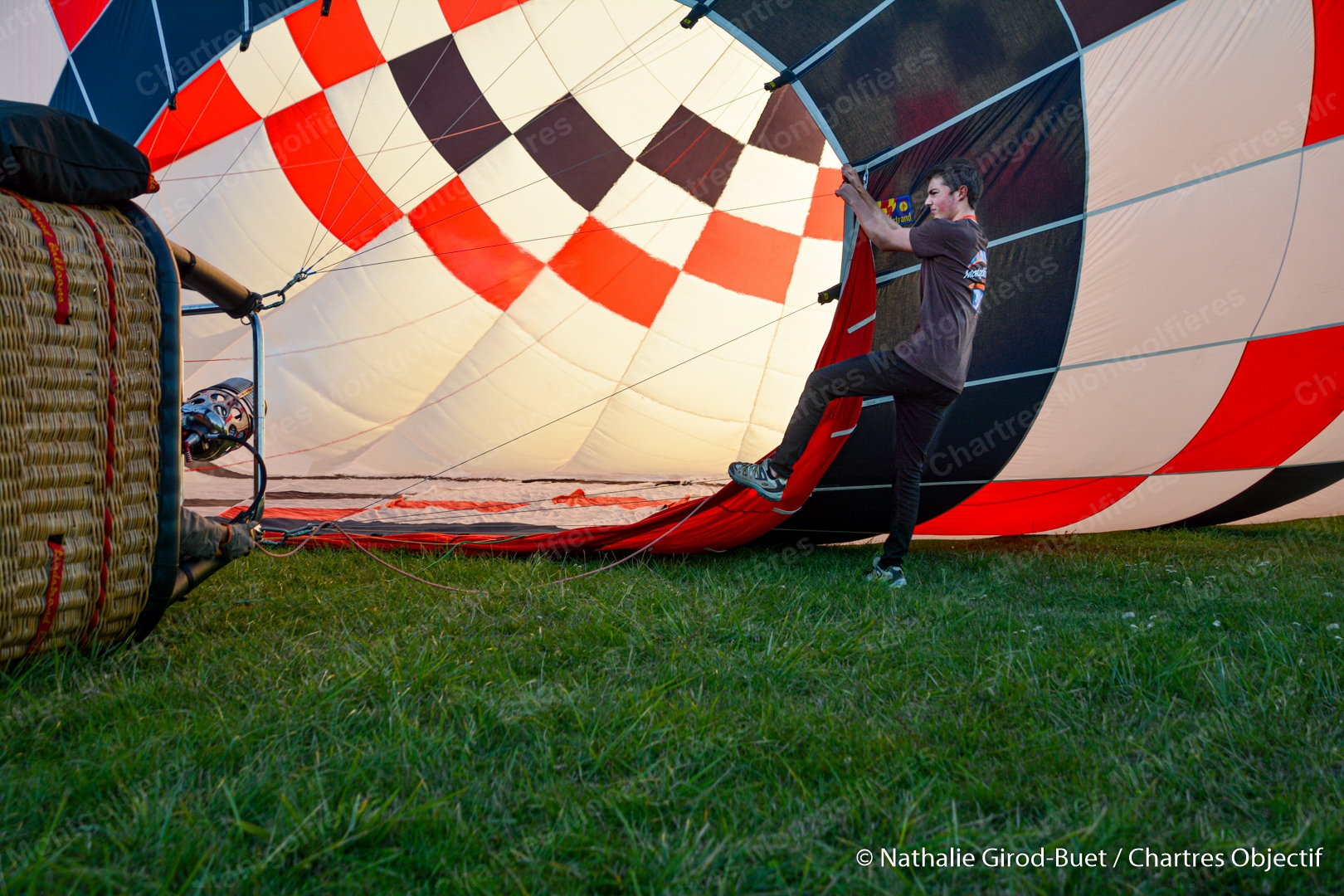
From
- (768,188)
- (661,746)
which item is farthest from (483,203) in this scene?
(661,746)

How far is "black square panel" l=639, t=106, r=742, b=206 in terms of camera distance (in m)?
4.77

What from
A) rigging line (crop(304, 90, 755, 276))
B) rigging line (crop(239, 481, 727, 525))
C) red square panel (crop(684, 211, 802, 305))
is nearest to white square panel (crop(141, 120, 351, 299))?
rigging line (crop(304, 90, 755, 276))

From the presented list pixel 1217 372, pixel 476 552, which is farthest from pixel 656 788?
pixel 1217 372

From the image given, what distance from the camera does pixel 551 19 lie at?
4.34 m

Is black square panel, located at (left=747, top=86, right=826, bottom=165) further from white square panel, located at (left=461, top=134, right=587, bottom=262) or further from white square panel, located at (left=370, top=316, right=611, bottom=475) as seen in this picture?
white square panel, located at (left=370, top=316, right=611, bottom=475)

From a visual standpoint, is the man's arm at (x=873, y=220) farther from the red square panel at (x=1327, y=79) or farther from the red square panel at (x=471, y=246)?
the red square panel at (x=471, y=246)

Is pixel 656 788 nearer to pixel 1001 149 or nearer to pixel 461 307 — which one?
pixel 1001 149

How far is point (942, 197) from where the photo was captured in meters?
2.48

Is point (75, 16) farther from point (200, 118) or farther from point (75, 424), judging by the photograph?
point (75, 424)

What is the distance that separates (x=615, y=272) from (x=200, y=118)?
218cm

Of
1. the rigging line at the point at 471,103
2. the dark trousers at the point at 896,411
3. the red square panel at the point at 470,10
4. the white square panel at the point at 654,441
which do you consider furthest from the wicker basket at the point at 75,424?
the white square panel at the point at 654,441

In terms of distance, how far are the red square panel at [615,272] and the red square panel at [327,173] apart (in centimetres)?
98

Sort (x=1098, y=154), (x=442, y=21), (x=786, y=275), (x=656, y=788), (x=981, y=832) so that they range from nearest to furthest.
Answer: (x=981, y=832) → (x=656, y=788) → (x=1098, y=154) → (x=442, y=21) → (x=786, y=275)

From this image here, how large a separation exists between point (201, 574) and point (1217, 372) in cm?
296
